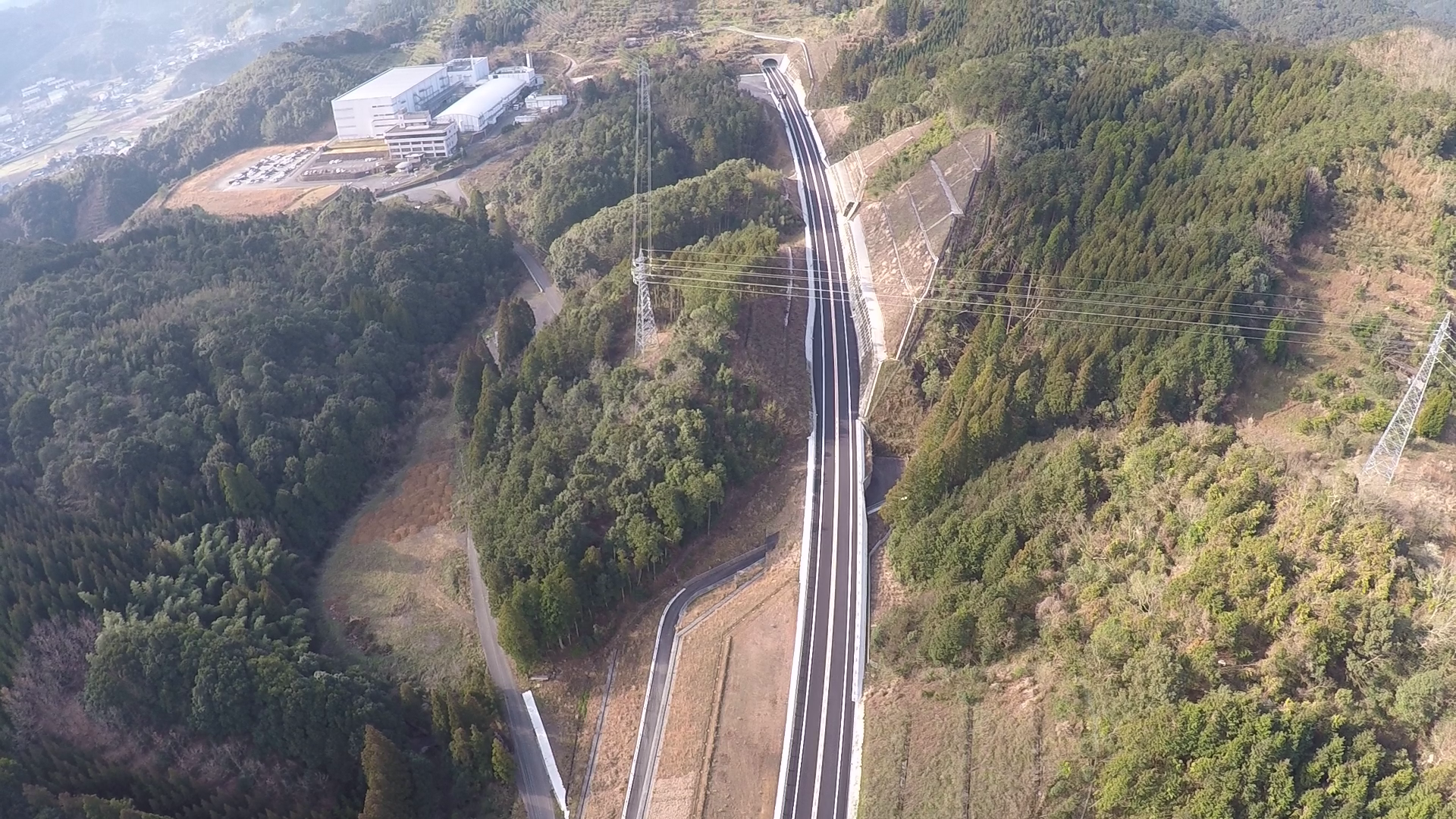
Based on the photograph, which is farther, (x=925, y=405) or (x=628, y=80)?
(x=628, y=80)

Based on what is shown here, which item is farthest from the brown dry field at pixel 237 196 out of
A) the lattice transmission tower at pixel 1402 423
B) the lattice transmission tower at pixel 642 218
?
the lattice transmission tower at pixel 1402 423

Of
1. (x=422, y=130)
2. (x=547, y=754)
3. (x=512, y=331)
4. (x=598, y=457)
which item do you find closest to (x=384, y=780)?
(x=547, y=754)

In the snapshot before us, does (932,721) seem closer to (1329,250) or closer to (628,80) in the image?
(1329,250)

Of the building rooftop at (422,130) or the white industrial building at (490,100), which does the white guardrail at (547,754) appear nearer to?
the building rooftop at (422,130)

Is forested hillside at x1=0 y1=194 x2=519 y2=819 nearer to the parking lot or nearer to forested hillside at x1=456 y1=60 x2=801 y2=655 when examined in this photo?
forested hillside at x1=456 y1=60 x2=801 y2=655

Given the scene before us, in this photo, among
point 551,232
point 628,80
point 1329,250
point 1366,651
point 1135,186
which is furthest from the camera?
point 628,80

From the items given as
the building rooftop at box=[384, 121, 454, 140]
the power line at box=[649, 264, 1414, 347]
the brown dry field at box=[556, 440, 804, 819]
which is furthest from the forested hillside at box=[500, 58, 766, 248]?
the brown dry field at box=[556, 440, 804, 819]

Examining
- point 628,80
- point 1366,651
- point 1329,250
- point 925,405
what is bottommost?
point 925,405

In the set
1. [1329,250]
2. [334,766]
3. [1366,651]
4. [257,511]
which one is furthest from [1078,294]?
[257,511]
